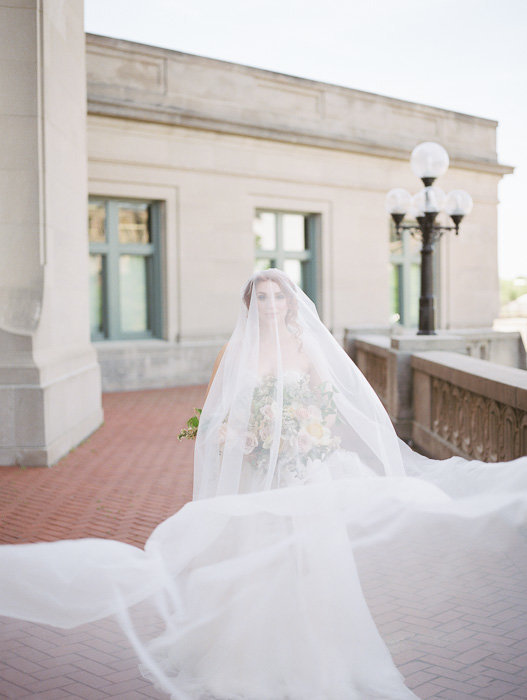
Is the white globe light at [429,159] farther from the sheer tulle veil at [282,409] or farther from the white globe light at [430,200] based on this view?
the sheer tulle veil at [282,409]

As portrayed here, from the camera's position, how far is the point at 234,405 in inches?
141

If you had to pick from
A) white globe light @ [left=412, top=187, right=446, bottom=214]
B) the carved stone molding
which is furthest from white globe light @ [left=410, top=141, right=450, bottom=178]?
the carved stone molding

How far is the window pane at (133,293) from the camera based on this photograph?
1656 cm

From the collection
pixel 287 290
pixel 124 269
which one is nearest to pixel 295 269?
pixel 124 269

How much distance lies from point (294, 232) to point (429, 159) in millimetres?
8776

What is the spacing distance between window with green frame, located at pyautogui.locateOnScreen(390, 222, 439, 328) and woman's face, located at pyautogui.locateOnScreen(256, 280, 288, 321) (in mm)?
17407

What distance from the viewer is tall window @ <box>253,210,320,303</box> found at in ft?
60.4

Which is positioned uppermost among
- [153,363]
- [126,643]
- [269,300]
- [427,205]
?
[427,205]

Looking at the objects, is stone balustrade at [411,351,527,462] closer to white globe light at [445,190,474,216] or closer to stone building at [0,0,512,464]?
white globe light at [445,190,474,216]

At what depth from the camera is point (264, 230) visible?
1847 centimetres

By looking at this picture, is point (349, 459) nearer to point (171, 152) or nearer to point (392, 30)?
point (171, 152)

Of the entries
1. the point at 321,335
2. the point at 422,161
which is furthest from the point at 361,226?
the point at 321,335

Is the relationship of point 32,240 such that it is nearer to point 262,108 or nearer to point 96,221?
point 96,221

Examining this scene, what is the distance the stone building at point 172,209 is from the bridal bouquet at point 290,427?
5098 mm
